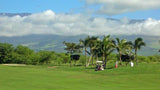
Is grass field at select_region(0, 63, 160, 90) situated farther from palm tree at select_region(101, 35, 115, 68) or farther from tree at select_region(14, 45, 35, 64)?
tree at select_region(14, 45, 35, 64)

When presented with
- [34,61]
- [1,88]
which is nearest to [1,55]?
[34,61]

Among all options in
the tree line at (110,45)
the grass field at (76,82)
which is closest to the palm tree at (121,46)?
the tree line at (110,45)

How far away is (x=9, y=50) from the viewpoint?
108438 millimetres

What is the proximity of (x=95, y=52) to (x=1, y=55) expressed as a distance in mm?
46276

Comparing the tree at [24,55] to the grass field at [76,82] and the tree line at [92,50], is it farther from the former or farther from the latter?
the grass field at [76,82]

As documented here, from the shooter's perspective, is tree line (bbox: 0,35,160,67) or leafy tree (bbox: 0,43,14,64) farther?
leafy tree (bbox: 0,43,14,64)

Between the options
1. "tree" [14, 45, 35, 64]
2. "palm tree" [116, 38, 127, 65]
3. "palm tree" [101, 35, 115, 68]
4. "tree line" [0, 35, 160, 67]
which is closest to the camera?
"palm tree" [116, 38, 127, 65]

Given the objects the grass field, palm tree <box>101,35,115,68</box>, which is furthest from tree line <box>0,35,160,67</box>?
the grass field

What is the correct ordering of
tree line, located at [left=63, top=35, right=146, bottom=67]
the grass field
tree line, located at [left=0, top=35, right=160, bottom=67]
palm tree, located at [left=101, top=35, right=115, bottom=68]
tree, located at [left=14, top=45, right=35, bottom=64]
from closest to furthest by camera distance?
the grass field, tree line, located at [left=63, top=35, right=146, bottom=67], palm tree, located at [left=101, top=35, right=115, bottom=68], tree line, located at [left=0, top=35, right=160, bottom=67], tree, located at [left=14, top=45, right=35, bottom=64]

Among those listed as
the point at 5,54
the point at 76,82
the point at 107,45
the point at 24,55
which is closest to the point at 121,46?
the point at 107,45

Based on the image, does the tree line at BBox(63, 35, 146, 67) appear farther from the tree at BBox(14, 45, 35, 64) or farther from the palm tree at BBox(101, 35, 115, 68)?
the tree at BBox(14, 45, 35, 64)

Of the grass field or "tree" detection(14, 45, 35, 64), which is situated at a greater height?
"tree" detection(14, 45, 35, 64)

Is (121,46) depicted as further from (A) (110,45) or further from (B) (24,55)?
(B) (24,55)

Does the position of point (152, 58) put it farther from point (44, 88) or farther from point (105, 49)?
point (44, 88)
